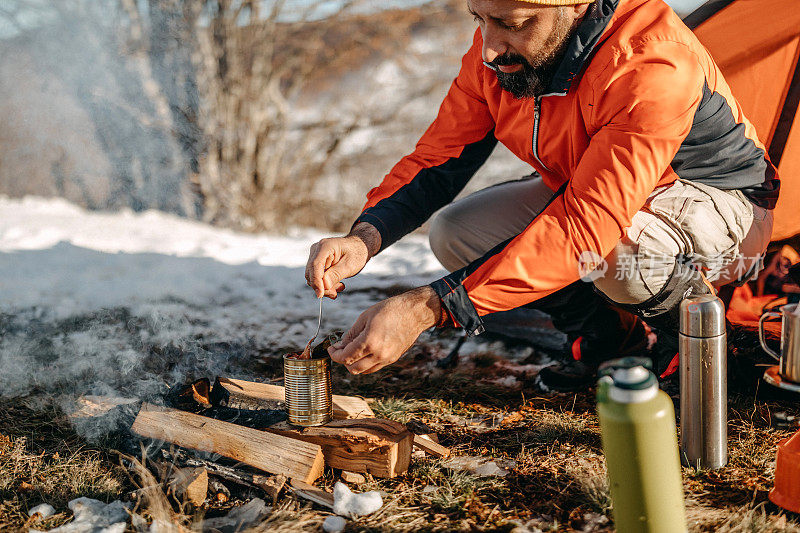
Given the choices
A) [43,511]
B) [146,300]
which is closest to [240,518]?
[43,511]

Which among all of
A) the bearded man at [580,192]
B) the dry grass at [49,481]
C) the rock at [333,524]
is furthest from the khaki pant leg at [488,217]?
the dry grass at [49,481]

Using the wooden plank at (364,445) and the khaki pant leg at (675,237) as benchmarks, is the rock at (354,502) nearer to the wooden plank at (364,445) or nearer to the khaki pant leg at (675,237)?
the wooden plank at (364,445)

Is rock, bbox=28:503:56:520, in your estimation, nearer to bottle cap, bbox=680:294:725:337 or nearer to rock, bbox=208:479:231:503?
rock, bbox=208:479:231:503

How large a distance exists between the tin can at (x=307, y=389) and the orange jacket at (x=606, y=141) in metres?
0.52

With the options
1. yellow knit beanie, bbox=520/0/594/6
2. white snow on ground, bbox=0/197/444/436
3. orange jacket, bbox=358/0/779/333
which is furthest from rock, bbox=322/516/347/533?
yellow knit beanie, bbox=520/0/594/6

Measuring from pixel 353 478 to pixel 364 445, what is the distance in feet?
0.36

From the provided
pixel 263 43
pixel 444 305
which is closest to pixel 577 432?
pixel 444 305

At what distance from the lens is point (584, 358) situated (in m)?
3.14

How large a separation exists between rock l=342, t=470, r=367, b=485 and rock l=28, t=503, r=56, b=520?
876mm

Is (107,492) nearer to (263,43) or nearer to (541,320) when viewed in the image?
(541,320)

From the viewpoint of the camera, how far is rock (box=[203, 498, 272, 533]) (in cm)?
200

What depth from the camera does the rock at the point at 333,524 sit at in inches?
78.6

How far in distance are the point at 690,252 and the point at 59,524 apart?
7.50 ft

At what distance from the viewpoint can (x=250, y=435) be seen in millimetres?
2277
